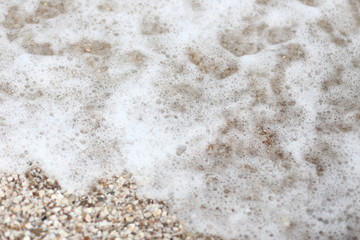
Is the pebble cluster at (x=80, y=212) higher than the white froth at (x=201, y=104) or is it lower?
lower

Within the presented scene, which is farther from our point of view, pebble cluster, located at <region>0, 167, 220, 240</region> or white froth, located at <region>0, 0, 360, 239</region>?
white froth, located at <region>0, 0, 360, 239</region>

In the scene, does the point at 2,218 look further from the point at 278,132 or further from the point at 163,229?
the point at 278,132

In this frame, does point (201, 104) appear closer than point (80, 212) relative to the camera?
→ No

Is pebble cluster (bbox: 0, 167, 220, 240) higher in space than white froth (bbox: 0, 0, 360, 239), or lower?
lower

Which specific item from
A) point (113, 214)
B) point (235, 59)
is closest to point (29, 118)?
point (113, 214)

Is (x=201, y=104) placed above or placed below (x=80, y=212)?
above
